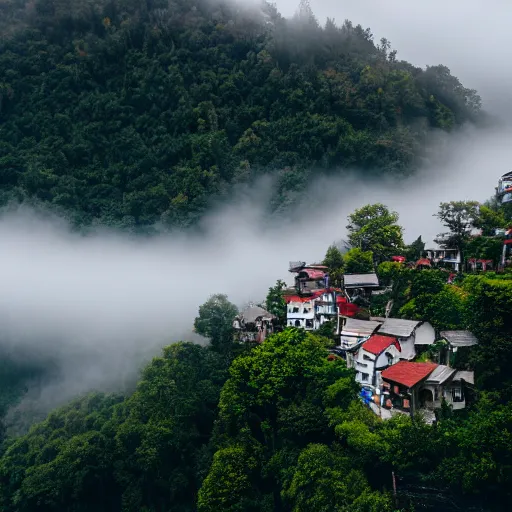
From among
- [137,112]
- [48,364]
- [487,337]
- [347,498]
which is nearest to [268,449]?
[347,498]

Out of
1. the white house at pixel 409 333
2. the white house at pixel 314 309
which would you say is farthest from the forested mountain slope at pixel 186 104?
the white house at pixel 409 333

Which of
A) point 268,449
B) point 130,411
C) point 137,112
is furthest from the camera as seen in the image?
point 137,112

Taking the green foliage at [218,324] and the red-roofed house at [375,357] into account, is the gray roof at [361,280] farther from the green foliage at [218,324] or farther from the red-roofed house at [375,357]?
the green foliage at [218,324]

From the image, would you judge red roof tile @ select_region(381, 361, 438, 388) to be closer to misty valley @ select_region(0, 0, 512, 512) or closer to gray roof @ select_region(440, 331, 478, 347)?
misty valley @ select_region(0, 0, 512, 512)

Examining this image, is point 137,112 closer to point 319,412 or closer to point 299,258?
point 299,258

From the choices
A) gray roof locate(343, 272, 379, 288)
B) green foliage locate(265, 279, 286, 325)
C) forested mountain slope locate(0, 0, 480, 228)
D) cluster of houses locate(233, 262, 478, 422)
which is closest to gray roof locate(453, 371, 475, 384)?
cluster of houses locate(233, 262, 478, 422)

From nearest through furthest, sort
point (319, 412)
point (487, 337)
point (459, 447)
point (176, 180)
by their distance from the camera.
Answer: point (459, 447) → point (487, 337) → point (319, 412) → point (176, 180)
